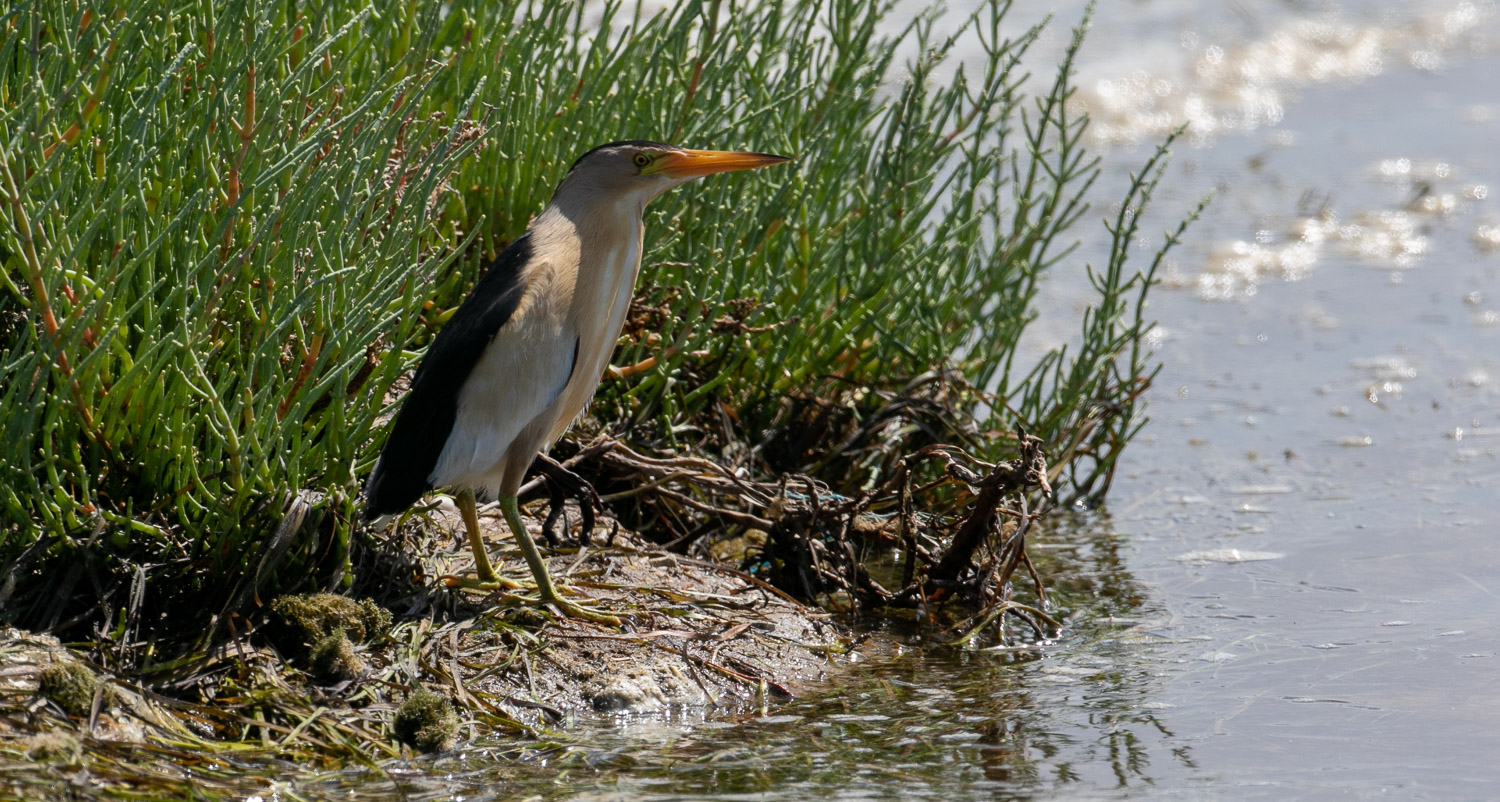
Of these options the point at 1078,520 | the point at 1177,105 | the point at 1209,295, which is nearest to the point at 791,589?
the point at 1078,520

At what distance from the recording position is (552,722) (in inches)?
134

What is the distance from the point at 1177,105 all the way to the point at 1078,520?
560cm

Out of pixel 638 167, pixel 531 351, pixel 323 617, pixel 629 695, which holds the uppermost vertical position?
pixel 638 167

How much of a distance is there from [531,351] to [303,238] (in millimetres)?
617

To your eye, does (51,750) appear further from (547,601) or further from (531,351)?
(531,351)

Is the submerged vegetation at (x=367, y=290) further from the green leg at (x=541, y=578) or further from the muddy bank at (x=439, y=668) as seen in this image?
the green leg at (x=541, y=578)

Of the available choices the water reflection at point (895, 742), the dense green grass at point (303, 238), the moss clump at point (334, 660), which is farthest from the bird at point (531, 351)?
the water reflection at point (895, 742)

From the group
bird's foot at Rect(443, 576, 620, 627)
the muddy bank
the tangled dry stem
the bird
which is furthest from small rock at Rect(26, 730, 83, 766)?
the tangled dry stem

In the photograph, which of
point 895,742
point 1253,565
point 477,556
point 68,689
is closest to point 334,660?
point 68,689

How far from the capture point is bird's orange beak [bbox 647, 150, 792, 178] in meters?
3.86

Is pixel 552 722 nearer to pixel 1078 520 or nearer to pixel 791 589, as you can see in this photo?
pixel 791 589

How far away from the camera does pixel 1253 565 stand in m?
4.64

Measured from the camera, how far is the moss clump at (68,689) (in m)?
2.93

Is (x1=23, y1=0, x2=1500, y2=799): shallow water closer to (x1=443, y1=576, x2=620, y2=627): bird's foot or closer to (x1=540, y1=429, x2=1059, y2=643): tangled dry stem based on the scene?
(x1=540, y1=429, x2=1059, y2=643): tangled dry stem
